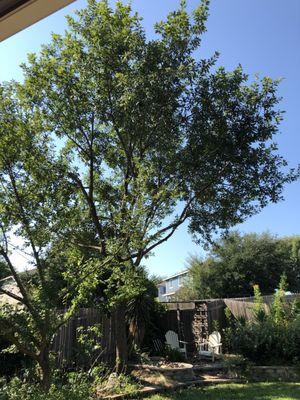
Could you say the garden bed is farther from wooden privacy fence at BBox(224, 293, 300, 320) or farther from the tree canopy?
wooden privacy fence at BBox(224, 293, 300, 320)

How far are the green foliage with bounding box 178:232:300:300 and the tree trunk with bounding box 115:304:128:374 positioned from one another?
18389mm

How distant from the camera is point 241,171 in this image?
11.2m

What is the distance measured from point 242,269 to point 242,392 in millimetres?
21621

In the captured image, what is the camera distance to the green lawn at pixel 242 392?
331 inches

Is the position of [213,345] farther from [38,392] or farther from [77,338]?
[38,392]

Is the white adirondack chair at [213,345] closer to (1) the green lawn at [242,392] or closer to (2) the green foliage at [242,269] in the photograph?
(1) the green lawn at [242,392]

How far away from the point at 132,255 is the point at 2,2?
369 inches

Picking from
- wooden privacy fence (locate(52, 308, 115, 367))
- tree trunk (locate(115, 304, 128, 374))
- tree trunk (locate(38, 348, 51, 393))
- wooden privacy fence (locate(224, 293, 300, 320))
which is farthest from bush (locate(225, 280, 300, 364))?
tree trunk (locate(38, 348, 51, 393))

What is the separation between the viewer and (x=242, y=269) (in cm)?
3019

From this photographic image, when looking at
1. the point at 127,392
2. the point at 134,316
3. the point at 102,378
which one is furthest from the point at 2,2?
the point at 134,316

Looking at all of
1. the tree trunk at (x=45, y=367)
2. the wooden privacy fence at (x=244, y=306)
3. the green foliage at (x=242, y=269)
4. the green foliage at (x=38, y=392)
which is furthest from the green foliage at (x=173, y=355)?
the green foliage at (x=242, y=269)

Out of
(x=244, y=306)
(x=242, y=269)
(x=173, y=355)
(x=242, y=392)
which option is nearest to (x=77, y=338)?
(x=173, y=355)

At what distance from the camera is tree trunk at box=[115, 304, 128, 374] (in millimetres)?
10847

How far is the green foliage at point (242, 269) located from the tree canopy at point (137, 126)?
60.4 ft
